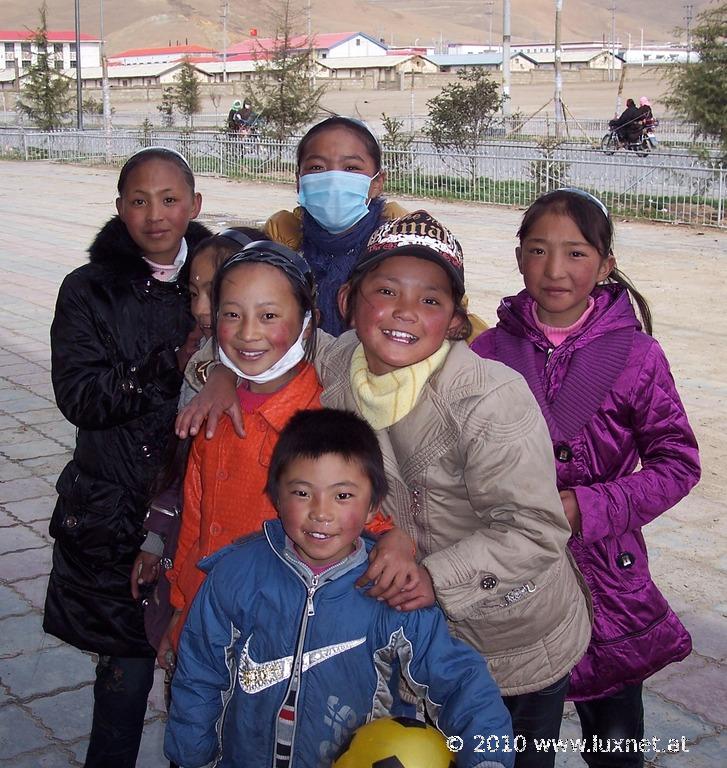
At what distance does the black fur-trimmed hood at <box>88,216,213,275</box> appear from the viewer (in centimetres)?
300

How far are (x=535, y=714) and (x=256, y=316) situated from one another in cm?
118

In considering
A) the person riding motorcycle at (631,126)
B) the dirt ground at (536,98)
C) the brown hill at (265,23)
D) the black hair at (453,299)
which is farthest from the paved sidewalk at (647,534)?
the brown hill at (265,23)

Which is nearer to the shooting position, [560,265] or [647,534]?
[560,265]

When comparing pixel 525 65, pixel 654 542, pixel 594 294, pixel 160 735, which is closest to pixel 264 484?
pixel 594 294

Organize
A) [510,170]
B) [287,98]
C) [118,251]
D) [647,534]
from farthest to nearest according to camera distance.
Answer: [287,98] < [510,170] < [647,534] < [118,251]

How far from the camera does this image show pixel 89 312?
2949 millimetres

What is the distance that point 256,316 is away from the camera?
2.54 meters

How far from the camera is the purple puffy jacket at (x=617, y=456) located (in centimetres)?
261

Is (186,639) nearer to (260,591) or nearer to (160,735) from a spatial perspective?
(260,591)

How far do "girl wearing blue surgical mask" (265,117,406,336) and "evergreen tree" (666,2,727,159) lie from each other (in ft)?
55.7

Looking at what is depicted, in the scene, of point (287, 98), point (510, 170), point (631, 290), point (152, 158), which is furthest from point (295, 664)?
point (287, 98)

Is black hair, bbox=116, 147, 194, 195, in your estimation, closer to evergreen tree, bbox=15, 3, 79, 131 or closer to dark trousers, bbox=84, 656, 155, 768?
dark trousers, bbox=84, 656, 155, 768

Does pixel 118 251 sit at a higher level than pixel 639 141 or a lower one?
lower

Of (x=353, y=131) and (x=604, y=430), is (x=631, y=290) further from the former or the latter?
(x=353, y=131)
